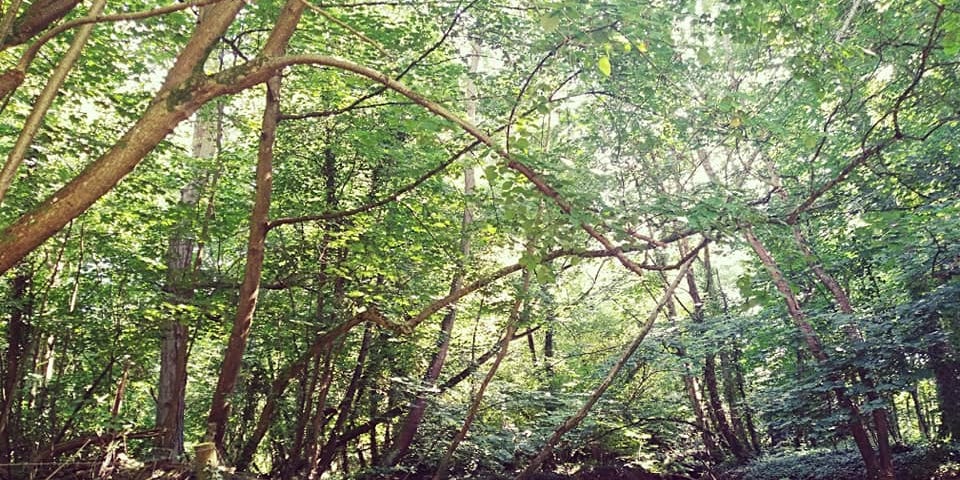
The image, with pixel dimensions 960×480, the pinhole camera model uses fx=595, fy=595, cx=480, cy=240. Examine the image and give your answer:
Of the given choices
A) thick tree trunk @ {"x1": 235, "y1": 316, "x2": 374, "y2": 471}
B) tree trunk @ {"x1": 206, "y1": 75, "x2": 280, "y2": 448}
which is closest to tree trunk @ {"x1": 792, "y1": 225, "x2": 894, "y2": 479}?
thick tree trunk @ {"x1": 235, "y1": 316, "x2": 374, "y2": 471}

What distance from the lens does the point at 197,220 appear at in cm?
568

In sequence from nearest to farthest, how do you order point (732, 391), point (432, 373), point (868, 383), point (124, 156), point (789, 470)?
point (124, 156), point (868, 383), point (432, 373), point (789, 470), point (732, 391)

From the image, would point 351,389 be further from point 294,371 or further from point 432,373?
point 432,373

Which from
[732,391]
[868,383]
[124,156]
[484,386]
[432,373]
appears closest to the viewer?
[124,156]

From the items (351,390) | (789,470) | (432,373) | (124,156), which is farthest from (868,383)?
(124,156)

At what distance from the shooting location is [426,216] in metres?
6.11

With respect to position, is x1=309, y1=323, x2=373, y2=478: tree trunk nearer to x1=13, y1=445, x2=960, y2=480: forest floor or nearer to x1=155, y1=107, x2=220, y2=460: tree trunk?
x1=13, y1=445, x2=960, y2=480: forest floor

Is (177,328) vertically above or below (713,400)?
above

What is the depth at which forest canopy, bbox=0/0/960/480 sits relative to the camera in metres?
3.25

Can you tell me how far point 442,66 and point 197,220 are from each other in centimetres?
279

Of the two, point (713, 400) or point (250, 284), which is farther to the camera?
point (713, 400)

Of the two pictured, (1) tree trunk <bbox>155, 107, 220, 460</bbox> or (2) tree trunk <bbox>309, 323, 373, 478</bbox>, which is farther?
(2) tree trunk <bbox>309, 323, 373, 478</bbox>

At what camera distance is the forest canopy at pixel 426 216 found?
3.25m

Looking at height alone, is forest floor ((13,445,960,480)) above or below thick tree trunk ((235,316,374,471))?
below
